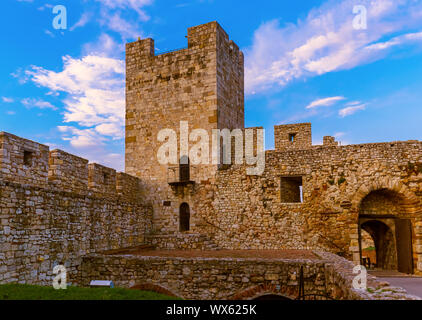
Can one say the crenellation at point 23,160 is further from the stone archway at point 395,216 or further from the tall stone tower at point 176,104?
the stone archway at point 395,216

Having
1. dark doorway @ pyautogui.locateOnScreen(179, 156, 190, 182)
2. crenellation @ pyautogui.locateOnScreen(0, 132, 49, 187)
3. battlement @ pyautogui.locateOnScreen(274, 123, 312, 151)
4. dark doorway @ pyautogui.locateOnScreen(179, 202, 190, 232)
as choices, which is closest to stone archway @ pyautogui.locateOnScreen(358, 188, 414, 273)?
battlement @ pyautogui.locateOnScreen(274, 123, 312, 151)

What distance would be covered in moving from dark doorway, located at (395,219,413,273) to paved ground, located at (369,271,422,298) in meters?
0.37

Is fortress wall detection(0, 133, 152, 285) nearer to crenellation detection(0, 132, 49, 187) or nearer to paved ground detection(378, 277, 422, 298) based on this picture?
crenellation detection(0, 132, 49, 187)

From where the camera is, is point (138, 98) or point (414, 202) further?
point (138, 98)

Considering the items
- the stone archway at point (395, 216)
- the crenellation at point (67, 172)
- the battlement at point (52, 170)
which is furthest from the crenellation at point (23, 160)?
the stone archway at point (395, 216)

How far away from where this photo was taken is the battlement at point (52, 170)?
995 cm

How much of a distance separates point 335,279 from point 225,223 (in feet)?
24.0

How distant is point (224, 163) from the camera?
16.9 m

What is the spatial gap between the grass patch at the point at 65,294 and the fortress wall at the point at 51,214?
5.75 ft

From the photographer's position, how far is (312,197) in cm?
1462

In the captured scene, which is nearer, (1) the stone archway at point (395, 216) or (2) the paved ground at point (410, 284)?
→ (2) the paved ground at point (410, 284)
